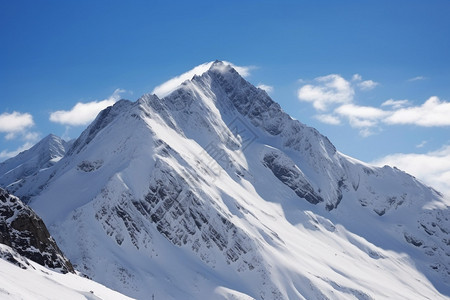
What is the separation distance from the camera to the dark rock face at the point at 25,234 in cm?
5016

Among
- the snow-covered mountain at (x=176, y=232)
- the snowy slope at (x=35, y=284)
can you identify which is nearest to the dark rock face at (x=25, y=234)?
the snowy slope at (x=35, y=284)

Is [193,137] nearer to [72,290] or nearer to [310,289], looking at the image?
[310,289]

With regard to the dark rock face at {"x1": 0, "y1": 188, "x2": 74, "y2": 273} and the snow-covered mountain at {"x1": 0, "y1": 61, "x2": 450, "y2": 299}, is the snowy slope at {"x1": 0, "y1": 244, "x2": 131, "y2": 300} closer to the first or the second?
the dark rock face at {"x1": 0, "y1": 188, "x2": 74, "y2": 273}

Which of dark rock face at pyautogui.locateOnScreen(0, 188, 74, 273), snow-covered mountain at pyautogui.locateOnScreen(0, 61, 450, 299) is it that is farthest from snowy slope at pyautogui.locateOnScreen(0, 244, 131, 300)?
snow-covered mountain at pyautogui.locateOnScreen(0, 61, 450, 299)

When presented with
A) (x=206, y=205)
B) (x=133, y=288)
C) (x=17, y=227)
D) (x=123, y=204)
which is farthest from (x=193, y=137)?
(x=17, y=227)

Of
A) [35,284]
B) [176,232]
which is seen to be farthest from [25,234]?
[176,232]

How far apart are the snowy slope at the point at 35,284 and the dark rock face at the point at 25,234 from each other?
17.2ft

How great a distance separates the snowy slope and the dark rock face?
5.25m

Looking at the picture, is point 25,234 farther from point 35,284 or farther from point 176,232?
point 176,232

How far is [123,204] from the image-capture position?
124062 millimetres

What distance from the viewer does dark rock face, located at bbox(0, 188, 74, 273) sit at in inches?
1975

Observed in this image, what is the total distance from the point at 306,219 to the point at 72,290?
160563 millimetres

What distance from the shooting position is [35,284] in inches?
1471

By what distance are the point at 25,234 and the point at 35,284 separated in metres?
15.6
